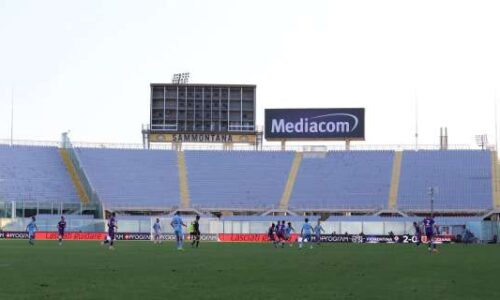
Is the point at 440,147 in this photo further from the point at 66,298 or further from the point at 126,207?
the point at 66,298

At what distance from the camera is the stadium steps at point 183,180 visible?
92613mm

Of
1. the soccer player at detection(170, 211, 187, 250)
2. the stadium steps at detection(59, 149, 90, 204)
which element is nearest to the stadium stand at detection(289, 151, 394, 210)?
the stadium steps at detection(59, 149, 90, 204)

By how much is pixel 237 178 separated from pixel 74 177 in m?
16.2

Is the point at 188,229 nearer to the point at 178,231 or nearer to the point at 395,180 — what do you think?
the point at 395,180

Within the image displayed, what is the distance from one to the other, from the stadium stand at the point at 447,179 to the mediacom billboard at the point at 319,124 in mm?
7255

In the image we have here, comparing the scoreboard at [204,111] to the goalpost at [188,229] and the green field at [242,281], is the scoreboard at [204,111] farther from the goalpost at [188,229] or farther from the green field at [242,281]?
the green field at [242,281]

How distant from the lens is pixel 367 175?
95.3 metres

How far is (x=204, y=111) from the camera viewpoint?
10275 centimetres

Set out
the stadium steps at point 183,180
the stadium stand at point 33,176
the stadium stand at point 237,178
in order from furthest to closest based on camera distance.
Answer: the stadium stand at point 237,178
the stadium steps at point 183,180
the stadium stand at point 33,176

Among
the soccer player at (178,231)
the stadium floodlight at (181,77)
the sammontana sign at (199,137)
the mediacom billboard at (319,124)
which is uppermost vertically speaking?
the stadium floodlight at (181,77)

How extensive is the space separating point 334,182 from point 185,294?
78.2 m

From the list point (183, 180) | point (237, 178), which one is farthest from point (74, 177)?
point (237, 178)

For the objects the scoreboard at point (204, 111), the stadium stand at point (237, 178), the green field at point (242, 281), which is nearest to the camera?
the green field at point (242, 281)

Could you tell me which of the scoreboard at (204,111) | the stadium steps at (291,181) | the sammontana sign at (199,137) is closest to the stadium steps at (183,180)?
the sammontana sign at (199,137)
